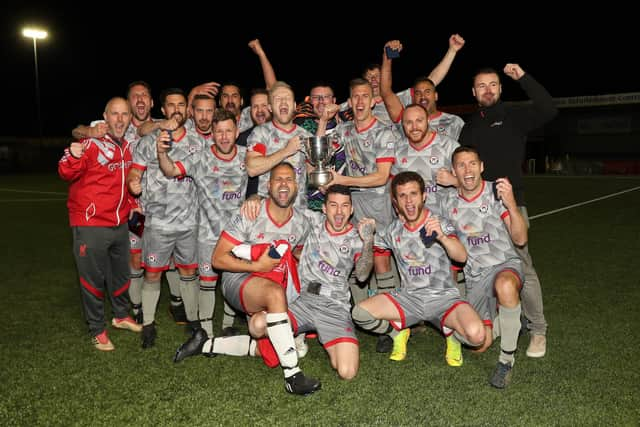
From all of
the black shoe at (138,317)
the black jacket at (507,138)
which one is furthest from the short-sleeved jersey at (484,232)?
the black shoe at (138,317)

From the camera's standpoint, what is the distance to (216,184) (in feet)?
15.1

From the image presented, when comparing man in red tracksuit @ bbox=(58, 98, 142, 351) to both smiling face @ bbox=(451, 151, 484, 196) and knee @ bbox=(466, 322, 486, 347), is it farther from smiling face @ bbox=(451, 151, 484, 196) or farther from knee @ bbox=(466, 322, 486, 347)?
knee @ bbox=(466, 322, 486, 347)

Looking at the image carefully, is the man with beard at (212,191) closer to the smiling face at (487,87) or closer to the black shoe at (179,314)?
the black shoe at (179,314)

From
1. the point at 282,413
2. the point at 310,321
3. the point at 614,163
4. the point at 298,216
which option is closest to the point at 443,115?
the point at 298,216

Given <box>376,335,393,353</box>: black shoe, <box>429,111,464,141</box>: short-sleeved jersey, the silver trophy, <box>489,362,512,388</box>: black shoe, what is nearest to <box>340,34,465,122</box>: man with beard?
<box>429,111,464,141</box>: short-sleeved jersey

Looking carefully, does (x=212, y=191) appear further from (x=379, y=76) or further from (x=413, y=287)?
(x=379, y=76)

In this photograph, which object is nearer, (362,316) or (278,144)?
(362,316)

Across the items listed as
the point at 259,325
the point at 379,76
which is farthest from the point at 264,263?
the point at 379,76

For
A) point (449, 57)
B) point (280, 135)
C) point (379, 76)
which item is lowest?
point (280, 135)

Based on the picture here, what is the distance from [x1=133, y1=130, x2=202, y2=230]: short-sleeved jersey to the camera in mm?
4742

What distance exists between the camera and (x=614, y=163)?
1369 inches

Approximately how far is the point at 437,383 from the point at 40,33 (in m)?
44.1

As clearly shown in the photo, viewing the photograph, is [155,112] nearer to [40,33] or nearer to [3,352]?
[40,33]

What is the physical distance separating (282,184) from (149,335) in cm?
171
